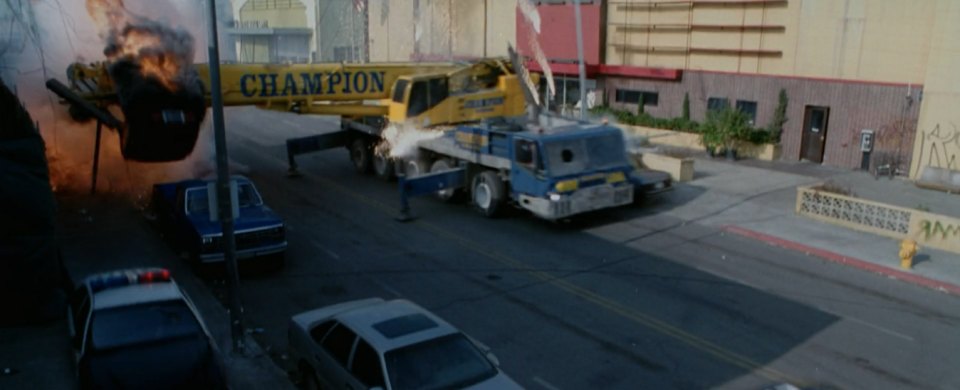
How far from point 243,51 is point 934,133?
192ft

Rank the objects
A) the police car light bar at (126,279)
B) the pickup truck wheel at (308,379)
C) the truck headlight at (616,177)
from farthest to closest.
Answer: the truck headlight at (616,177)
the police car light bar at (126,279)
the pickup truck wheel at (308,379)

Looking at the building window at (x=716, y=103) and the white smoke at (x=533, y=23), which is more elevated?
the white smoke at (x=533, y=23)

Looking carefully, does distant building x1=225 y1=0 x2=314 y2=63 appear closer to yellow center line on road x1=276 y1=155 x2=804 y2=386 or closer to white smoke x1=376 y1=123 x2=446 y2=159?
white smoke x1=376 y1=123 x2=446 y2=159

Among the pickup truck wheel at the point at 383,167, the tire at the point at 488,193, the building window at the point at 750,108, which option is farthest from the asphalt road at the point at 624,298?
the building window at the point at 750,108

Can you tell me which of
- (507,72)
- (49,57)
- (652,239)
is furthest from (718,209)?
(49,57)

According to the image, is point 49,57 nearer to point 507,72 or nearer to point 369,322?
point 507,72

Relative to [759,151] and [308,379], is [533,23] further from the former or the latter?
[308,379]

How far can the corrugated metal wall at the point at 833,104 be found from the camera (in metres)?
23.3

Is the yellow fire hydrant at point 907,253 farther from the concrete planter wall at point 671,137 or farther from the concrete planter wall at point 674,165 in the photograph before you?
the concrete planter wall at point 671,137

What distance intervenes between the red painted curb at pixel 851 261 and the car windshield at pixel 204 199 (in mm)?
10846

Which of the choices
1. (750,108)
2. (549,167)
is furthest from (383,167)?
(750,108)

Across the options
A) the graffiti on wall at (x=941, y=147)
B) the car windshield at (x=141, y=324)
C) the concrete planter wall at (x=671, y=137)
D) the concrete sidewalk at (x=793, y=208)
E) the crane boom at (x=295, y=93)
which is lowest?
the concrete sidewalk at (x=793, y=208)

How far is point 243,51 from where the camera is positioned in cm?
6769

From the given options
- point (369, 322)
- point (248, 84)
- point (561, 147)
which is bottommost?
point (369, 322)
